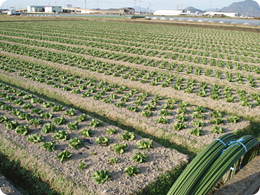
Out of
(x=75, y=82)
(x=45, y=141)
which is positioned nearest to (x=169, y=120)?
(x=45, y=141)

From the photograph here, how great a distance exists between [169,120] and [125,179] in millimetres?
4387

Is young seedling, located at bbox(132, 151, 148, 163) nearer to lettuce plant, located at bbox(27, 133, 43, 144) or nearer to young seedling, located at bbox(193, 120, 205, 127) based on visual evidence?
young seedling, located at bbox(193, 120, 205, 127)

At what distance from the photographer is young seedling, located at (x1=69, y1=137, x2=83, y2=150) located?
7.89 m

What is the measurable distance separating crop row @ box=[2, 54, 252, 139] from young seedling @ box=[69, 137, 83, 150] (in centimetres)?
354

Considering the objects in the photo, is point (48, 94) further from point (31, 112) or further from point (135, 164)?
point (135, 164)

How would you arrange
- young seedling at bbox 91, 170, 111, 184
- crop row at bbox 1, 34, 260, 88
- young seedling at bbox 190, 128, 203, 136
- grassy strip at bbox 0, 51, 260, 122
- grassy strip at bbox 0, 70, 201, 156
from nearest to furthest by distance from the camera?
young seedling at bbox 91, 170, 111, 184
grassy strip at bbox 0, 70, 201, 156
young seedling at bbox 190, 128, 203, 136
grassy strip at bbox 0, 51, 260, 122
crop row at bbox 1, 34, 260, 88

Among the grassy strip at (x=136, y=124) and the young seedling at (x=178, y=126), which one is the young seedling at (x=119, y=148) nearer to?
the grassy strip at (x=136, y=124)

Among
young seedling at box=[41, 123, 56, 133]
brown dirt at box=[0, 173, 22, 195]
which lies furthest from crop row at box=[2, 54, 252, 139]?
brown dirt at box=[0, 173, 22, 195]

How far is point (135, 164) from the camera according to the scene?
714 cm

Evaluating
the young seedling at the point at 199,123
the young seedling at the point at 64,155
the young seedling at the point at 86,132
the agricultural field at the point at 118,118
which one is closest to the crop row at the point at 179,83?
the agricultural field at the point at 118,118

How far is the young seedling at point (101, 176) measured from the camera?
629 cm

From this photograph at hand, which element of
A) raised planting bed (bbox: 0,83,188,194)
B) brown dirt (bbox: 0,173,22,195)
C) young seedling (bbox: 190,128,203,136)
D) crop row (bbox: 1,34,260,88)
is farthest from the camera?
crop row (bbox: 1,34,260,88)

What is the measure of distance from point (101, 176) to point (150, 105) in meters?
5.38

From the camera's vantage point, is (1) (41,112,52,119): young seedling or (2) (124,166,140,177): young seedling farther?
(1) (41,112,52,119): young seedling
